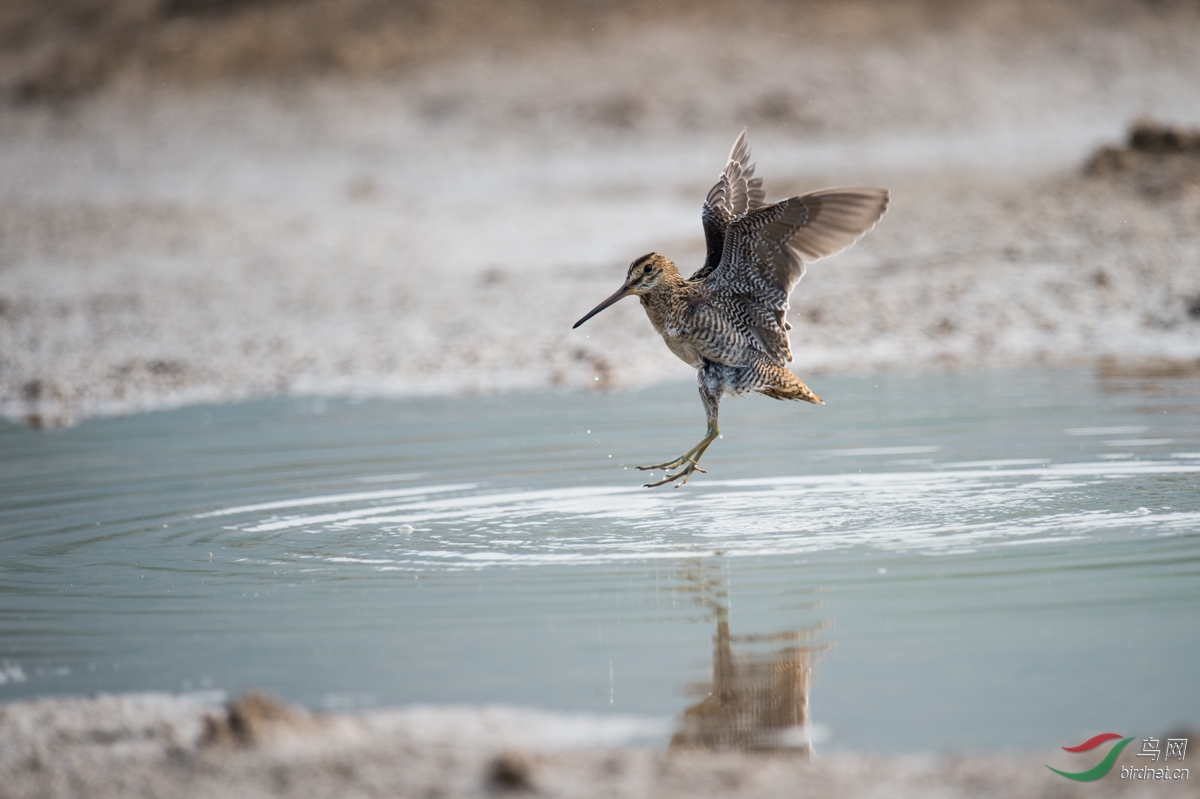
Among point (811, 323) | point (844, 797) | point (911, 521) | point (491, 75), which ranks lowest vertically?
Result: point (844, 797)

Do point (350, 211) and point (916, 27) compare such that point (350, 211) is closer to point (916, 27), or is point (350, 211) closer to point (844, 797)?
point (916, 27)

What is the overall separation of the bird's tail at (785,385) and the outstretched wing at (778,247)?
0.08 metres

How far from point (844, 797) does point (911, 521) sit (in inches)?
108

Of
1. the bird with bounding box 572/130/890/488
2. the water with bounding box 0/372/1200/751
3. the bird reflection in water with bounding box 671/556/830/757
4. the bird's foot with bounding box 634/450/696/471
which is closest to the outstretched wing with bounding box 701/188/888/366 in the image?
the bird with bounding box 572/130/890/488

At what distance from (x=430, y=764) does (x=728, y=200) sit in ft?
14.0

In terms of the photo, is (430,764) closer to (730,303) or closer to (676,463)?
(676,463)

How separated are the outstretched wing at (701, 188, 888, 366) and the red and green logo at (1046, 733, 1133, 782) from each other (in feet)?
10.2

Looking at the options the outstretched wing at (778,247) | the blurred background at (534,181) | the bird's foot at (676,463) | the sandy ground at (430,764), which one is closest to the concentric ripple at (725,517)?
the bird's foot at (676,463)

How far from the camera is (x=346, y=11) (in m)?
27.6

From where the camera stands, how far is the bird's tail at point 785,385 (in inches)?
277

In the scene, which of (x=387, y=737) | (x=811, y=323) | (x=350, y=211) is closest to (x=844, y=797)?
(x=387, y=737)

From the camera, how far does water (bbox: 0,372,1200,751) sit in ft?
13.8

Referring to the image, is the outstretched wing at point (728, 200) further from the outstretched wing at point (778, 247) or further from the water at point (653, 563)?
the water at point (653, 563)

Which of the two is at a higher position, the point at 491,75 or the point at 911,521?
the point at 491,75
